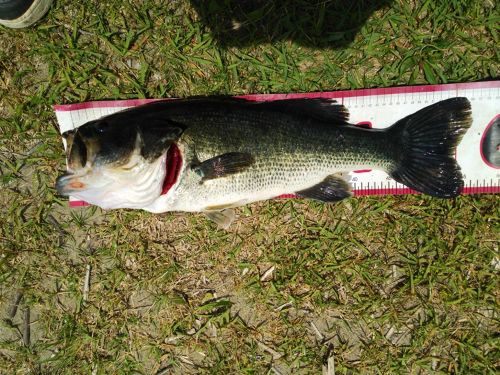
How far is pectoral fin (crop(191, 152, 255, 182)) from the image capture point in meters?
2.69

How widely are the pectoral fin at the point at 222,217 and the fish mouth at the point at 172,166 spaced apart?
50 cm

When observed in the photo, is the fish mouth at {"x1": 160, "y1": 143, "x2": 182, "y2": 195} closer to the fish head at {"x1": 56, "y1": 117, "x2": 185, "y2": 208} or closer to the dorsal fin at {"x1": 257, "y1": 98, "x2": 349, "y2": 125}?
the fish head at {"x1": 56, "y1": 117, "x2": 185, "y2": 208}

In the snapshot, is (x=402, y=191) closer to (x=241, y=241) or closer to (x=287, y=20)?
(x=241, y=241)

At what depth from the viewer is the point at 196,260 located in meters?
3.45

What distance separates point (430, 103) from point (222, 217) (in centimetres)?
191

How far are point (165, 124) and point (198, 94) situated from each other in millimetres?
835

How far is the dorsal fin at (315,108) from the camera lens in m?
2.97

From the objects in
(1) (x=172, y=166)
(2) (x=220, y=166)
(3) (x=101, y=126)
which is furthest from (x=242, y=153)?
(3) (x=101, y=126)

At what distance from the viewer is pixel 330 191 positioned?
306 centimetres

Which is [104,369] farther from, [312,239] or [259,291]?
[312,239]

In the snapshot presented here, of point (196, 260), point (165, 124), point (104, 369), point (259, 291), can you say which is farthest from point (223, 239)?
point (104, 369)

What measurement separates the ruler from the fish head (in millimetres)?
1003

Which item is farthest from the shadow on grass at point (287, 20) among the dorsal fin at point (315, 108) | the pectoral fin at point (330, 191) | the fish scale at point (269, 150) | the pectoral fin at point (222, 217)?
the pectoral fin at point (222, 217)

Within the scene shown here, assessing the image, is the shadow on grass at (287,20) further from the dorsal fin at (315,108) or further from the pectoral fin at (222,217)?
the pectoral fin at (222,217)
